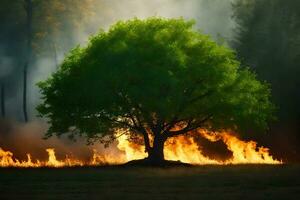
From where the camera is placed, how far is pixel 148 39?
50906 mm

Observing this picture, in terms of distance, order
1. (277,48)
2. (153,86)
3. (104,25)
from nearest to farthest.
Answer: (153,86)
(277,48)
(104,25)

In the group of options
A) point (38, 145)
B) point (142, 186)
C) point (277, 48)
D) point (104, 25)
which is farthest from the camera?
point (104, 25)

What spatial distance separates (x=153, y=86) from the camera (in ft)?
159

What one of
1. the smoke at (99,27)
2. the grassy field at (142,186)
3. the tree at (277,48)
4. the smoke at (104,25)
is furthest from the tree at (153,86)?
the smoke at (104,25)

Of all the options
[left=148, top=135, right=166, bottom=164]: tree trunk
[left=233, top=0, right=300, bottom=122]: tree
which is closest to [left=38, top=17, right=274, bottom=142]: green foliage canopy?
[left=148, top=135, right=166, bottom=164]: tree trunk

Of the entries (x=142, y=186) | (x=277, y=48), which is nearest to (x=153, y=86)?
(x=142, y=186)

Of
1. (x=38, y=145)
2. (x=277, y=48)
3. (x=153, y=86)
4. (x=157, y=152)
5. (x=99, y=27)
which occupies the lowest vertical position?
(x=157, y=152)

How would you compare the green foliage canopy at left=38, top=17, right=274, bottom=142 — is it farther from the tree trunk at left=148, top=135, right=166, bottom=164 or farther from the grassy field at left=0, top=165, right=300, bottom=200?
the grassy field at left=0, top=165, right=300, bottom=200

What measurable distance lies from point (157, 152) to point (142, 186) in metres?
20.2

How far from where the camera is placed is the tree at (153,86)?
4950cm

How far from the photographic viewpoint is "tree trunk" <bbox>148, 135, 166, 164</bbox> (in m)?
51.0

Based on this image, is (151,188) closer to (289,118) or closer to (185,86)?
(185,86)

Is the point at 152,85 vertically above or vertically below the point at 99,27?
below

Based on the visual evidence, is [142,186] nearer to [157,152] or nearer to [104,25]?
[157,152]
